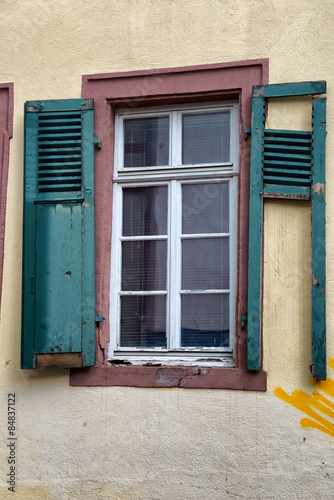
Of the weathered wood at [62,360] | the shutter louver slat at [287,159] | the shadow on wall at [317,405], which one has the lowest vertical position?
the shadow on wall at [317,405]

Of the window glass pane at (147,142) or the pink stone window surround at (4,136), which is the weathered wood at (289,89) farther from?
the pink stone window surround at (4,136)

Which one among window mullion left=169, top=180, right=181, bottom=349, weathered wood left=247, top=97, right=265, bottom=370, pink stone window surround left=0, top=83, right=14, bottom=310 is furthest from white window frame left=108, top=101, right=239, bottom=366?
pink stone window surround left=0, top=83, right=14, bottom=310

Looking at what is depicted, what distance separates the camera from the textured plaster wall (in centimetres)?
474

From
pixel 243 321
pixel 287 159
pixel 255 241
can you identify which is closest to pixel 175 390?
pixel 243 321

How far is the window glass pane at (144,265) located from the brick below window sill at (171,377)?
0.60 meters

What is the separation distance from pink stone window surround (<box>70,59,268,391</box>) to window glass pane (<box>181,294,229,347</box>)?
0.18 m

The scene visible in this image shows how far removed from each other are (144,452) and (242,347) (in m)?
0.95

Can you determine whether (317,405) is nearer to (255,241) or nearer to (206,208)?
(255,241)

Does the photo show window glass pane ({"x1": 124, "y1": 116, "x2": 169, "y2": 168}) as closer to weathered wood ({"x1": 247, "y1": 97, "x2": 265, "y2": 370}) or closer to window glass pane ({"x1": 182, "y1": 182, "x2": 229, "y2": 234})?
window glass pane ({"x1": 182, "y1": 182, "x2": 229, "y2": 234})

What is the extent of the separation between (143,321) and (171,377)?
480mm

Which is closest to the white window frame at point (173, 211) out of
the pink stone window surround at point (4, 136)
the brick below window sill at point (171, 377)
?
the brick below window sill at point (171, 377)

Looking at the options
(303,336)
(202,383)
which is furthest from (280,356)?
(202,383)

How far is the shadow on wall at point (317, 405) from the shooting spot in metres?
4.67

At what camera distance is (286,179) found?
16.2ft
